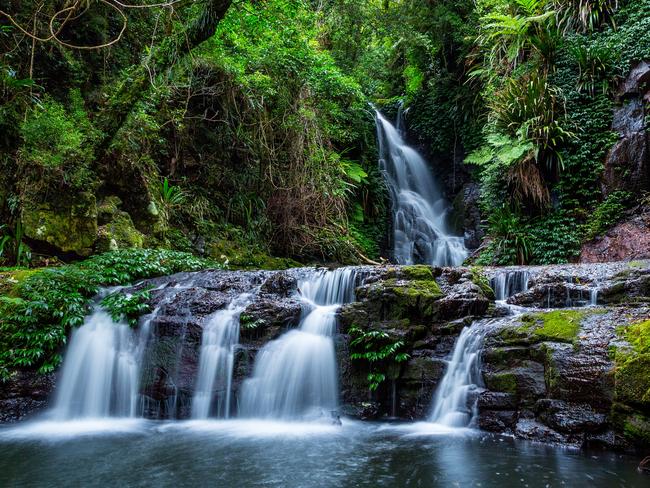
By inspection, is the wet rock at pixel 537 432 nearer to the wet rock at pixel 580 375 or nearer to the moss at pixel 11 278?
the wet rock at pixel 580 375

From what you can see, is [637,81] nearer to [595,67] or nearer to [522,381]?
[595,67]

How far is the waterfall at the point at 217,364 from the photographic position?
5879 mm

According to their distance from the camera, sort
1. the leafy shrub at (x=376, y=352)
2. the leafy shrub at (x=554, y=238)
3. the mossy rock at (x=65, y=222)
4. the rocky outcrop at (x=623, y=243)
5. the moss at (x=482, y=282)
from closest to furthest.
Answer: the leafy shrub at (x=376, y=352)
the moss at (x=482, y=282)
the mossy rock at (x=65, y=222)
the rocky outcrop at (x=623, y=243)
the leafy shrub at (x=554, y=238)

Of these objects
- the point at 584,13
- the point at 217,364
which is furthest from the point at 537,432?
the point at 584,13

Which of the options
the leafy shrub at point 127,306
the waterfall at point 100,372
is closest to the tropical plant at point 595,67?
the leafy shrub at point 127,306

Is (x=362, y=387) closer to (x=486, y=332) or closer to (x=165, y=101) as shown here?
(x=486, y=332)

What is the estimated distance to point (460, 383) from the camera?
5.15 m

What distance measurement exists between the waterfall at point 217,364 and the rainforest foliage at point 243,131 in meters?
3.33

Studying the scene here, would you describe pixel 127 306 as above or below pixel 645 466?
above

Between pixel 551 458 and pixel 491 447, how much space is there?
521 mm

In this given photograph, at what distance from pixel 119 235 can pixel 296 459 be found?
6203 mm

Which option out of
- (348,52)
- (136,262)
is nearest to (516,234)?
(136,262)

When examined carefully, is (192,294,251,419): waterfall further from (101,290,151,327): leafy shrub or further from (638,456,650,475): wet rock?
(638,456,650,475): wet rock

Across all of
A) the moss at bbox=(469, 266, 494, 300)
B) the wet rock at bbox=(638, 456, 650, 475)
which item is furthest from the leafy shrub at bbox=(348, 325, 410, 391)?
the wet rock at bbox=(638, 456, 650, 475)
